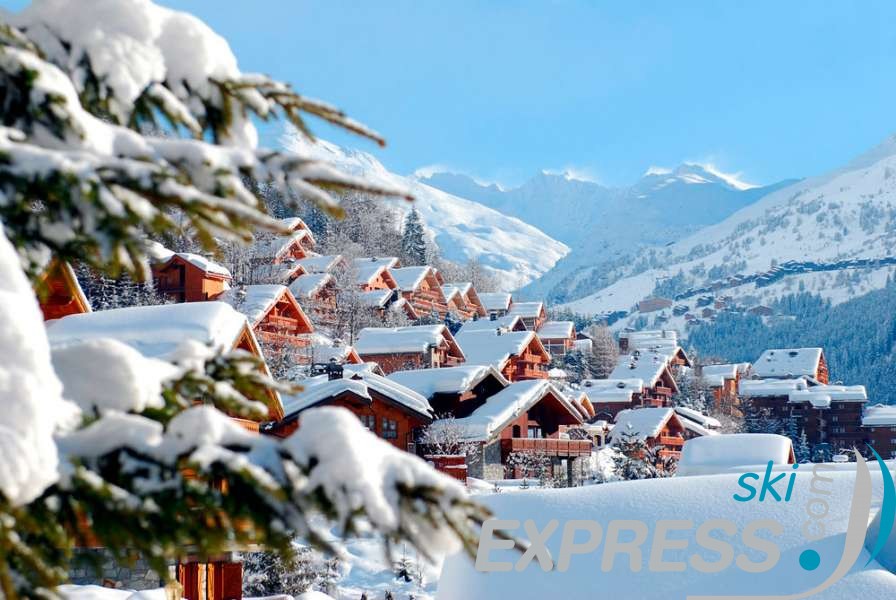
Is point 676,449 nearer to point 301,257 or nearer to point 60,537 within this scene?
point 301,257

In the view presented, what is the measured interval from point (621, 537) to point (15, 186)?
1214 cm

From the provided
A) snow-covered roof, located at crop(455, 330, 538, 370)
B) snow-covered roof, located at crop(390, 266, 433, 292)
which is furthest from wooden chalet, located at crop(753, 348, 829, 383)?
snow-covered roof, located at crop(455, 330, 538, 370)

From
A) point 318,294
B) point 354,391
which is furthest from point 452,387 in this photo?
point 318,294

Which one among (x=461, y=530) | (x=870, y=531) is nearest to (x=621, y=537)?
(x=870, y=531)

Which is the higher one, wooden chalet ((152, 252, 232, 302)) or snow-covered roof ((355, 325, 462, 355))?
wooden chalet ((152, 252, 232, 302))

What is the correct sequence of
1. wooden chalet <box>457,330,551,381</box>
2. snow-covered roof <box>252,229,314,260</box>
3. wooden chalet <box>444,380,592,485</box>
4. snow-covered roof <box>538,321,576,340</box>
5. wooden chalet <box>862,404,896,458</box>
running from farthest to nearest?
1. wooden chalet <box>862,404,896,458</box>
2. snow-covered roof <box>538,321,576,340</box>
3. snow-covered roof <box>252,229,314,260</box>
4. wooden chalet <box>457,330,551,381</box>
5. wooden chalet <box>444,380,592,485</box>

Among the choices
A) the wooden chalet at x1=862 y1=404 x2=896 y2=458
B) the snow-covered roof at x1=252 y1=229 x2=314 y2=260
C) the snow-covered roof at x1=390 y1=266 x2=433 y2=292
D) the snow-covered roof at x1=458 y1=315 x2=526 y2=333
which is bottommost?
the wooden chalet at x1=862 y1=404 x2=896 y2=458

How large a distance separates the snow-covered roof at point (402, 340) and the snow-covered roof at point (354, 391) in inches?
528

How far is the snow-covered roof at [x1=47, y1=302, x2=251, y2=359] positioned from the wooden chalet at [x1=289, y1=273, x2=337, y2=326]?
129 feet

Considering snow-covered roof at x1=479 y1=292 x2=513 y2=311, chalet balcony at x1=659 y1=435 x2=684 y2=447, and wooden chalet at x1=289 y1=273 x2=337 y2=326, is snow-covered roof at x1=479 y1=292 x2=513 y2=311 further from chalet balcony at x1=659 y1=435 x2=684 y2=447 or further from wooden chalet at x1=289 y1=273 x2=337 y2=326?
chalet balcony at x1=659 y1=435 x2=684 y2=447

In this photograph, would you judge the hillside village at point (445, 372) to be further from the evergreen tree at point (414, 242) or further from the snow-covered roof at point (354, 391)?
the evergreen tree at point (414, 242)

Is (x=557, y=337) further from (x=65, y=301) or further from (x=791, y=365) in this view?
(x=65, y=301)

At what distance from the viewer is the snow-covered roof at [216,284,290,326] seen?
4390 centimetres

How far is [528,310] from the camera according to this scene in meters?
91.2
